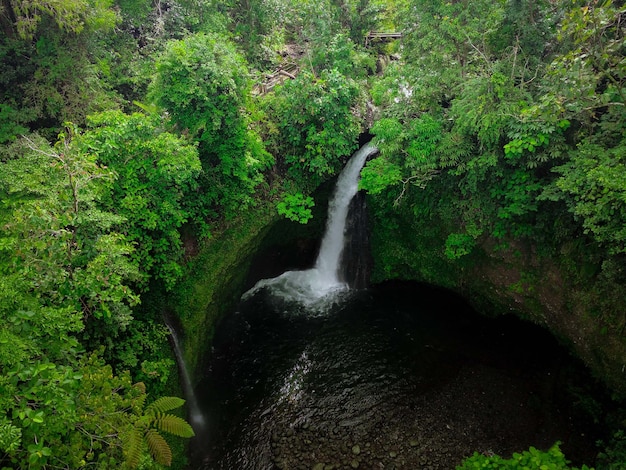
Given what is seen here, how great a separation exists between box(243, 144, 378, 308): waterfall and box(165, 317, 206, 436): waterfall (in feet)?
13.4

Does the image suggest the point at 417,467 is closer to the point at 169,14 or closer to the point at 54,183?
the point at 54,183

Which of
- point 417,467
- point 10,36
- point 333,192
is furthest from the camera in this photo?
point 333,192

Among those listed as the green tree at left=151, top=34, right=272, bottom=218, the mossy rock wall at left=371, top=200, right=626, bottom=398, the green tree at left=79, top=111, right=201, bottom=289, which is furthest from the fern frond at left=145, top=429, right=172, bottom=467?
the mossy rock wall at left=371, top=200, right=626, bottom=398

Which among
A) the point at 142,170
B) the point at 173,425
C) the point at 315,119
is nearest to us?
the point at 173,425

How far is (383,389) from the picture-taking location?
34.6 feet

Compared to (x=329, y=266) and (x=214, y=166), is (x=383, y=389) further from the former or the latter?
(x=214, y=166)

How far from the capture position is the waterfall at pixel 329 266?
14.4 m

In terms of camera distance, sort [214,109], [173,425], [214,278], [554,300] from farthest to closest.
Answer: [214,278]
[554,300]
[214,109]
[173,425]

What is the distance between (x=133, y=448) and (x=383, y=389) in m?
7.23

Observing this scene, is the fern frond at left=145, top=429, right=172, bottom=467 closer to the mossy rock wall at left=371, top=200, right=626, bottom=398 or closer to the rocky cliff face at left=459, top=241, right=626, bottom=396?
the mossy rock wall at left=371, top=200, right=626, bottom=398

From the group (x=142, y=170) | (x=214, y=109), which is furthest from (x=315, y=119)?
(x=142, y=170)

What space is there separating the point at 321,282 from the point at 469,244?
599cm

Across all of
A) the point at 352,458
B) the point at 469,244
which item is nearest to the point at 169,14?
the point at 469,244

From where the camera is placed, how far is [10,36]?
35.3 ft
